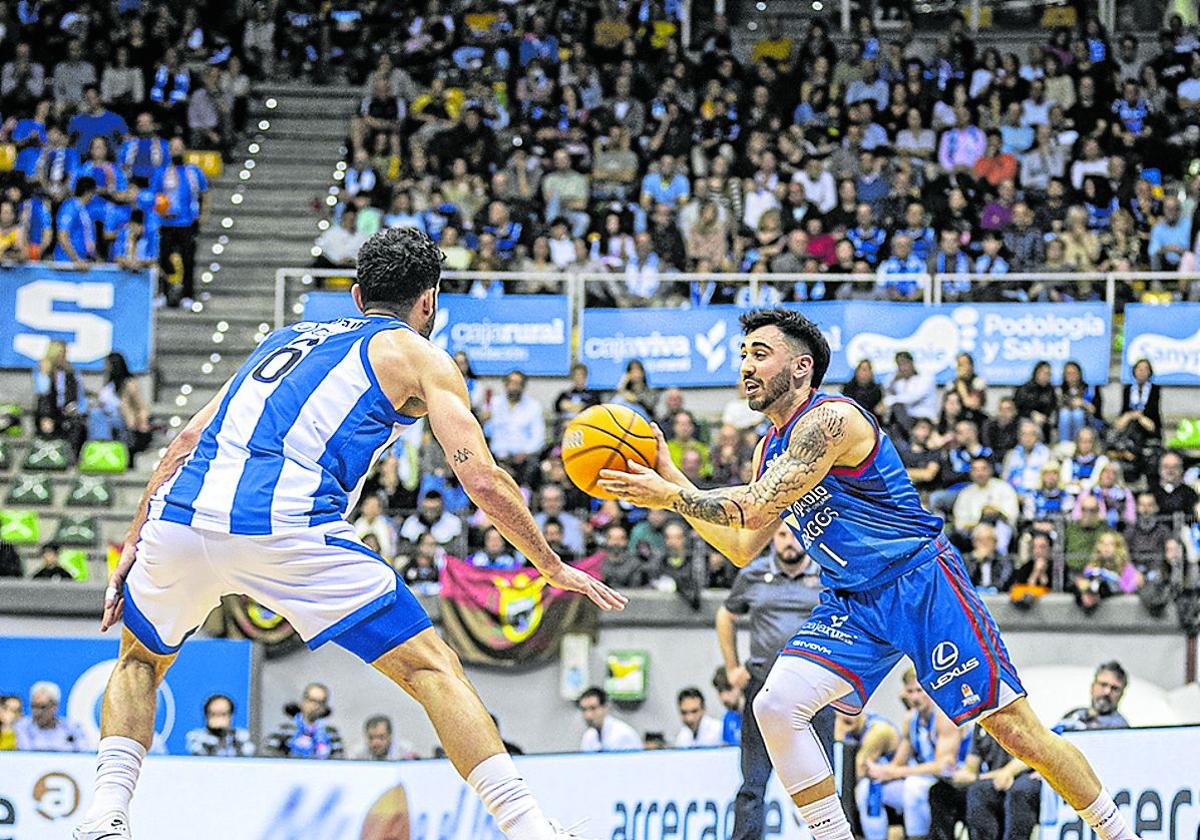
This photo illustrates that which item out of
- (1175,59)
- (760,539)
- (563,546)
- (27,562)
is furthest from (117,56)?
(760,539)

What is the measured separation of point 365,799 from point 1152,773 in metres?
3.81

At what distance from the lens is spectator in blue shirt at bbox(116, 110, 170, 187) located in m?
21.0

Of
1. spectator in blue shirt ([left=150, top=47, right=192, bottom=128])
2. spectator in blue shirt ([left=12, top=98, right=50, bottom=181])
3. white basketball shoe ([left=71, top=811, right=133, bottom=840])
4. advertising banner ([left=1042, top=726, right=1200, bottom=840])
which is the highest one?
spectator in blue shirt ([left=150, top=47, right=192, bottom=128])

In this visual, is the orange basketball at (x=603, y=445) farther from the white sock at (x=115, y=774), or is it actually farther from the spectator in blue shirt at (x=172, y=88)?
Result: the spectator in blue shirt at (x=172, y=88)

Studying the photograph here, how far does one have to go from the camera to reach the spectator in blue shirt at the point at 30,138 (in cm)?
2114

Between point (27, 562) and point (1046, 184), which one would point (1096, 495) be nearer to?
point (1046, 184)

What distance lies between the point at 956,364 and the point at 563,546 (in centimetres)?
460

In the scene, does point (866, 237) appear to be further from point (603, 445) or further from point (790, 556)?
point (603, 445)

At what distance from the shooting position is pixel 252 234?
22.1 metres

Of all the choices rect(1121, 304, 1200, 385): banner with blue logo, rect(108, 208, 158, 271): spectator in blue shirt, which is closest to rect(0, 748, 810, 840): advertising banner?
rect(1121, 304, 1200, 385): banner with blue logo

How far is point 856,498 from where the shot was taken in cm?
723

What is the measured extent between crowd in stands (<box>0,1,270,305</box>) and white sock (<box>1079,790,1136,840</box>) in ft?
46.1

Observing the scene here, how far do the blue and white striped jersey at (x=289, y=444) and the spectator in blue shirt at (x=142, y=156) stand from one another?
15303 millimetres

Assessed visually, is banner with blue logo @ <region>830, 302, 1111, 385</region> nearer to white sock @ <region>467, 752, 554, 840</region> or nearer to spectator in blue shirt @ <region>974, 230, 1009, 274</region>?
spectator in blue shirt @ <region>974, 230, 1009, 274</region>
